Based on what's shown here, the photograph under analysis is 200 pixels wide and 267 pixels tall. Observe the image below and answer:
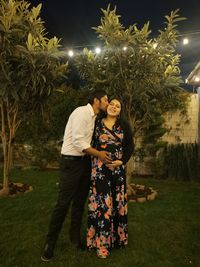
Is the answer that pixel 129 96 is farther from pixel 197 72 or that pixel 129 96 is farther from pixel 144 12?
pixel 144 12

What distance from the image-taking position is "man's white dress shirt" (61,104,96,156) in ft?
8.50

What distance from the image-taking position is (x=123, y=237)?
9.69ft

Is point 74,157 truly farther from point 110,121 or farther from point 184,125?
point 184,125

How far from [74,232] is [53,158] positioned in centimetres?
555

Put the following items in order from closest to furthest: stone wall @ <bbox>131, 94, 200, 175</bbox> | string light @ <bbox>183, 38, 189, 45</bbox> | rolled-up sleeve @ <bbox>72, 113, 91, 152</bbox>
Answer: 1. rolled-up sleeve @ <bbox>72, 113, 91, 152</bbox>
2. string light @ <bbox>183, 38, 189, 45</bbox>
3. stone wall @ <bbox>131, 94, 200, 175</bbox>

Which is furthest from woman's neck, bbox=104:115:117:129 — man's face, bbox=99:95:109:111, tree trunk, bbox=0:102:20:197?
tree trunk, bbox=0:102:20:197

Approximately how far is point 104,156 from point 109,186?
37cm

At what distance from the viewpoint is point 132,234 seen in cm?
342

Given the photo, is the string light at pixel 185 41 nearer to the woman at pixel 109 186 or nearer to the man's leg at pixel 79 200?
the woman at pixel 109 186

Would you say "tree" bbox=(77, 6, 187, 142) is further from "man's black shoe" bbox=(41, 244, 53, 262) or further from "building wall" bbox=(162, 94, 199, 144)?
"man's black shoe" bbox=(41, 244, 53, 262)

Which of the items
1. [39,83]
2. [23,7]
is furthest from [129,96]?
[23,7]

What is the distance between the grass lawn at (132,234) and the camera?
2.70 m

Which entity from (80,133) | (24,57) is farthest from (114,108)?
(24,57)

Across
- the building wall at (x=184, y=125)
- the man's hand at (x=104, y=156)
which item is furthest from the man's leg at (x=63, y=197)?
the building wall at (x=184, y=125)
